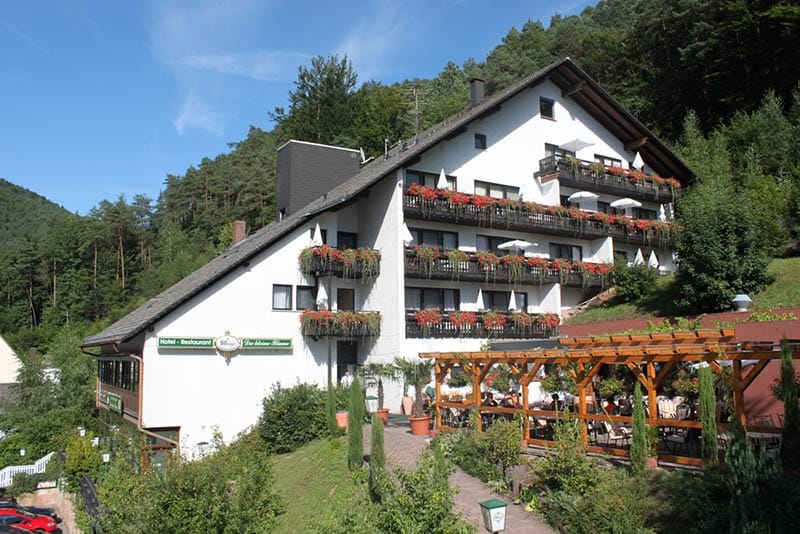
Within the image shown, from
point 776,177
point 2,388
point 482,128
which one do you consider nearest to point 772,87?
point 776,177

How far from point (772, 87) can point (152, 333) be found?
120 ft

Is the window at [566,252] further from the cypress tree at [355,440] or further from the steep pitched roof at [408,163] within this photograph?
the cypress tree at [355,440]

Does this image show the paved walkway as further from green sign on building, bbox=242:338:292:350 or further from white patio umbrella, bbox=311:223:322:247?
white patio umbrella, bbox=311:223:322:247

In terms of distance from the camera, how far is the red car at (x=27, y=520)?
2638 cm

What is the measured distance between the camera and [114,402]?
85.4 feet

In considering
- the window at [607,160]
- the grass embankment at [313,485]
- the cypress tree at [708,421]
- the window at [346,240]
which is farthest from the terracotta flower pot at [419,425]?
the window at [607,160]

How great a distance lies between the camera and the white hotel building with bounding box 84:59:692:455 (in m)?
23.1

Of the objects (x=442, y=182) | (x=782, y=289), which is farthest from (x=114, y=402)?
(x=782, y=289)

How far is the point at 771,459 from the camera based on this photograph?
32.5 ft

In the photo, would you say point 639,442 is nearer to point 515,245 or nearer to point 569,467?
point 569,467

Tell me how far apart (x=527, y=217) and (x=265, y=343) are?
12.3 metres

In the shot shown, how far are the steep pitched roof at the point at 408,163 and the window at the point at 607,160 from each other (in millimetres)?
1391

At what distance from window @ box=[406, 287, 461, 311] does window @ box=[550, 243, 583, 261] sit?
5.88 m

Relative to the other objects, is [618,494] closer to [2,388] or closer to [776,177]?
[776,177]
